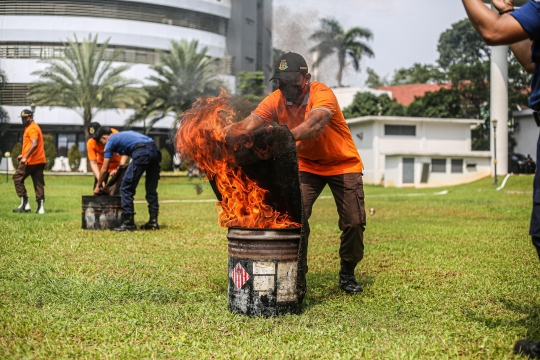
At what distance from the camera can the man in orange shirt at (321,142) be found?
5.89m

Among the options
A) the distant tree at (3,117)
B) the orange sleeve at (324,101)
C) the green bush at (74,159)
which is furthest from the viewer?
the green bush at (74,159)

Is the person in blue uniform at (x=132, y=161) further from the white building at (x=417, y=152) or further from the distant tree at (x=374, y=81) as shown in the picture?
the distant tree at (x=374, y=81)

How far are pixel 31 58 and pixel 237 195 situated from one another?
55388mm

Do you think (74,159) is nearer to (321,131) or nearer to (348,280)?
(348,280)

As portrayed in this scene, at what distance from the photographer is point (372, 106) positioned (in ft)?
197

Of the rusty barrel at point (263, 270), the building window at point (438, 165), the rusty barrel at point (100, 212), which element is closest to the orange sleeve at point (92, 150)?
the rusty barrel at point (100, 212)

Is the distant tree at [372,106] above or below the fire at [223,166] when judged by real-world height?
above

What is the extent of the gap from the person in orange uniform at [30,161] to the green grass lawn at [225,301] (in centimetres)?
363

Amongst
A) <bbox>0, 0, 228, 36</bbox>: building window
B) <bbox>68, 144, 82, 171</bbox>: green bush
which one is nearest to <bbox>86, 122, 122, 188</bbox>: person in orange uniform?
<bbox>68, 144, 82, 171</bbox>: green bush

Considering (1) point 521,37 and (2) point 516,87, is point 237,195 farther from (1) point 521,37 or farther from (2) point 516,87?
(2) point 516,87

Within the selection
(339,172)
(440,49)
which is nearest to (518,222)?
(339,172)

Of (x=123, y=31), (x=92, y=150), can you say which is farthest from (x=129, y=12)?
(x=92, y=150)

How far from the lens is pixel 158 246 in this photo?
10078 millimetres

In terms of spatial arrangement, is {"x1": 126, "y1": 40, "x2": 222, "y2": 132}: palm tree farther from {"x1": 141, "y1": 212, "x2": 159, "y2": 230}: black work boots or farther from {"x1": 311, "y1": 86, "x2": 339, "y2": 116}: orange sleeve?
{"x1": 311, "y1": 86, "x2": 339, "y2": 116}: orange sleeve
